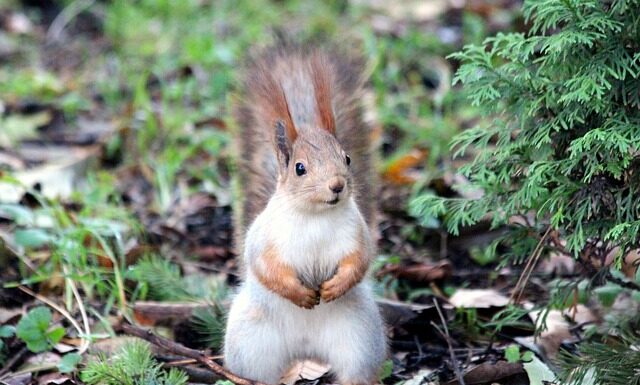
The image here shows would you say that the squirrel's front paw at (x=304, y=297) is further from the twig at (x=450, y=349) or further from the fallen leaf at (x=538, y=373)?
the fallen leaf at (x=538, y=373)

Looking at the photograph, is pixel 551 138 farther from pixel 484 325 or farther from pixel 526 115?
pixel 484 325

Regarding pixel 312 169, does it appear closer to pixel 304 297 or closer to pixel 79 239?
pixel 304 297

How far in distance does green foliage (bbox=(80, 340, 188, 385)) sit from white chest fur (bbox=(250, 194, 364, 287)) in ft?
1.40

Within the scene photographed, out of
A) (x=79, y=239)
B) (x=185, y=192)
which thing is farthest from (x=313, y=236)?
(x=185, y=192)

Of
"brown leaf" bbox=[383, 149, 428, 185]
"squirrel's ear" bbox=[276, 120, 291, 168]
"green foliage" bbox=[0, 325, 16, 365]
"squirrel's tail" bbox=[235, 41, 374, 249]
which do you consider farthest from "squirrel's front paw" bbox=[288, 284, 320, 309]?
"brown leaf" bbox=[383, 149, 428, 185]

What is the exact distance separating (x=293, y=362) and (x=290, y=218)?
1.40 feet

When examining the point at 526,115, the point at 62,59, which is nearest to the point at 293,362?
the point at 526,115

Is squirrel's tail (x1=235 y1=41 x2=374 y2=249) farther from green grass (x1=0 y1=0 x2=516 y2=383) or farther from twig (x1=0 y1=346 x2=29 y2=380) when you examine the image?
twig (x1=0 y1=346 x2=29 y2=380)

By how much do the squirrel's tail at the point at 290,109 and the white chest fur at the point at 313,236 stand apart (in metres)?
0.43

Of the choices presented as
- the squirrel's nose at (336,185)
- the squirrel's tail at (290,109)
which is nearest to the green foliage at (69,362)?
the squirrel's tail at (290,109)

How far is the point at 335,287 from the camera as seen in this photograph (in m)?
2.37

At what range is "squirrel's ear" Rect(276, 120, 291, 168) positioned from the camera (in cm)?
241

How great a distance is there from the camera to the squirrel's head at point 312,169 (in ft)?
7.51

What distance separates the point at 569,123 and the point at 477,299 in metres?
0.78
